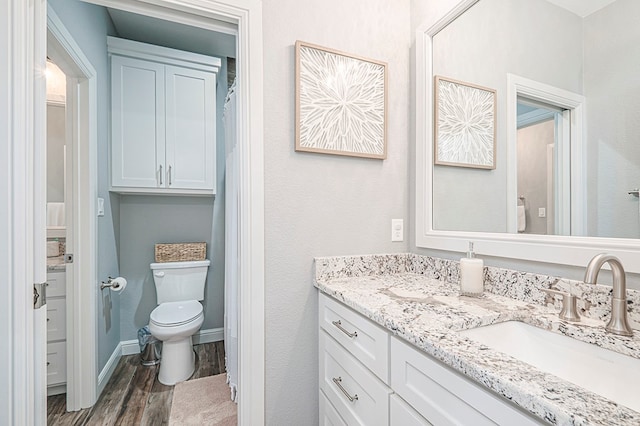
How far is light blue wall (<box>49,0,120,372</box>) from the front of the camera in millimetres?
1805

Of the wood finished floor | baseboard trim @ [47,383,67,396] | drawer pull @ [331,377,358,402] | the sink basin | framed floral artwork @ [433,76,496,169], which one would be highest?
framed floral artwork @ [433,76,496,169]

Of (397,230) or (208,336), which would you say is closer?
(397,230)

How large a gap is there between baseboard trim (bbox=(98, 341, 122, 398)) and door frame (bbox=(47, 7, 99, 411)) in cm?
13

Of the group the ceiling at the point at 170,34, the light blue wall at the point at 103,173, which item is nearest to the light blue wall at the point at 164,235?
the light blue wall at the point at 103,173

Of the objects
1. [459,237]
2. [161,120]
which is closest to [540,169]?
[459,237]

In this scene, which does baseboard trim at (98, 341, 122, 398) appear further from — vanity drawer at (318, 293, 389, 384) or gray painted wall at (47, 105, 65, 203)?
vanity drawer at (318, 293, 389, 384)

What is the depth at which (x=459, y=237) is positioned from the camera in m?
1.26

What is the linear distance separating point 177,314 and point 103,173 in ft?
3.81

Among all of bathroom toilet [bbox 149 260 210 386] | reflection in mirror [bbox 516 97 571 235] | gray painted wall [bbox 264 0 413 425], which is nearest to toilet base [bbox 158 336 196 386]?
bathroom toilet [bbox 149 260 210 386]

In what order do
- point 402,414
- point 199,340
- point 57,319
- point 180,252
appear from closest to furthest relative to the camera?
1. point 402,414
2. point 57,319
3. point 180,252
4. point 199,340

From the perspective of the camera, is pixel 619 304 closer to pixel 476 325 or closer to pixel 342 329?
pixel 476 325

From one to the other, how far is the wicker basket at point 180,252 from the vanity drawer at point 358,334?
5.74 feet

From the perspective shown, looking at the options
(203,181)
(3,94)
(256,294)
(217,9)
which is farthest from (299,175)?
(203,181)

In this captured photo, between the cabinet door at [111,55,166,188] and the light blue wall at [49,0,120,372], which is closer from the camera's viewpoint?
the light blue wall at [49,0,120,372]
